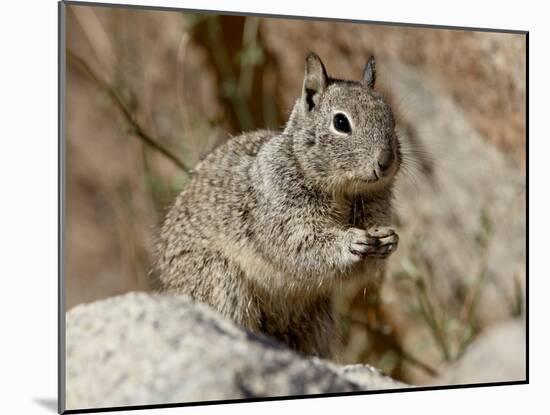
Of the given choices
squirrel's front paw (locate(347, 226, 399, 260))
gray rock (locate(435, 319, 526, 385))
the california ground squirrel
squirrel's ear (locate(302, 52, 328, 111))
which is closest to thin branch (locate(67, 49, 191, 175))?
the california ground squirrel

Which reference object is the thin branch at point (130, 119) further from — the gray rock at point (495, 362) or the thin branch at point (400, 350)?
the gray rock at point (495, 362)

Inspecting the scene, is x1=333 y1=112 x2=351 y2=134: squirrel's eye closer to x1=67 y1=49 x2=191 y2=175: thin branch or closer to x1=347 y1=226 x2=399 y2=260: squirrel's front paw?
x1=347 y1=226 x2=399 y2=260: squirrel's front paw

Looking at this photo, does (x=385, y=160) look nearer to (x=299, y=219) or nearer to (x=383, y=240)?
(x=383, y=240)

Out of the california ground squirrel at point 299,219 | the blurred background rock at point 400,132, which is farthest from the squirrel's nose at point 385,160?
the blurred background rock at point 400,132

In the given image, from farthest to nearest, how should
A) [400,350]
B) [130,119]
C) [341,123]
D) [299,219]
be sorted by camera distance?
[400,350]
[130,119]
[299,219]
[341,123]

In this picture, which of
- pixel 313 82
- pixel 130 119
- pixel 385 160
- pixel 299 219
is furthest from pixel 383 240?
pixel 130 119

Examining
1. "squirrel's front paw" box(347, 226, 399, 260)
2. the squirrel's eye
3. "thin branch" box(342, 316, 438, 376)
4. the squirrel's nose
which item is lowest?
"thin branch" box(342, 316, 438, 376)
